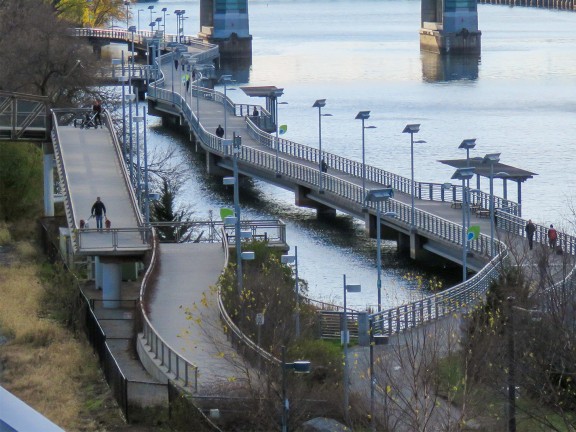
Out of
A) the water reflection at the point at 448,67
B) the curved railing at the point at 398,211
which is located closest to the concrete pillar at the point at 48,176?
the curved railing at the point at 398,211

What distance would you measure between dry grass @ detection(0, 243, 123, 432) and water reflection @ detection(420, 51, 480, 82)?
72585 mm

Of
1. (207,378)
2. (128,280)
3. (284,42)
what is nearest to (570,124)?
(128,280)

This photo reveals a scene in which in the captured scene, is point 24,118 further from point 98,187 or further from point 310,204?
point 310,204

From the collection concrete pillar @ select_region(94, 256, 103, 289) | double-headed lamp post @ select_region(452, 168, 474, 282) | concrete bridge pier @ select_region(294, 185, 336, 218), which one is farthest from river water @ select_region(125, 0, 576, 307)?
concrete pillar @ select_region(94, 256, 103, 289)

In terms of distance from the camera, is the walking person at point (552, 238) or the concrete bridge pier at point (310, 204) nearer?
the walking person at point (552, 238)

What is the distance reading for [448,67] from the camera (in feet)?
358

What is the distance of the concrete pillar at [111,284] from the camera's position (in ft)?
91.6

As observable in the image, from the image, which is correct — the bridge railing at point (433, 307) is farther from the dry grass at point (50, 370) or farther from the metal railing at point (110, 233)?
the metal railing at point (110, 233)

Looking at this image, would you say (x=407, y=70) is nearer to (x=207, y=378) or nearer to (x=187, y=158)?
(x=187, y=158)

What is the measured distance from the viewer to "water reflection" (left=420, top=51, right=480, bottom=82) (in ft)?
327

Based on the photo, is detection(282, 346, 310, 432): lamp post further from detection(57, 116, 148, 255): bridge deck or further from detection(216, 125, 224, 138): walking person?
detection(216, 125, 224, 138): walking person

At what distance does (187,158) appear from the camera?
60062 mm

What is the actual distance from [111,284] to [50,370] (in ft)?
16.8

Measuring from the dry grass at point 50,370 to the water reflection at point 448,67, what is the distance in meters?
72.6
